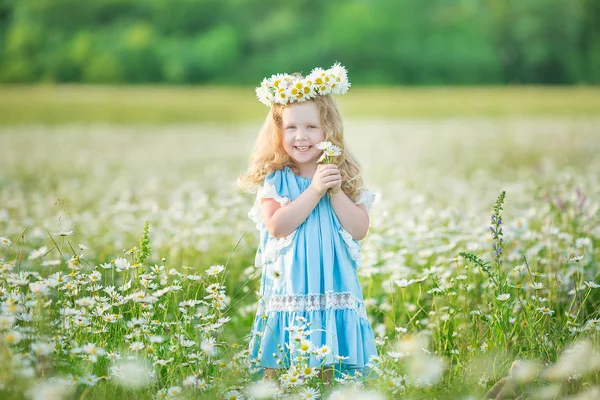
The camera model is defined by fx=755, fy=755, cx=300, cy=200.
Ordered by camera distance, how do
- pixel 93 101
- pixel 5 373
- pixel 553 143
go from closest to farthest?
pixel 5 373 → pixel 553 143 → pixel 93 101

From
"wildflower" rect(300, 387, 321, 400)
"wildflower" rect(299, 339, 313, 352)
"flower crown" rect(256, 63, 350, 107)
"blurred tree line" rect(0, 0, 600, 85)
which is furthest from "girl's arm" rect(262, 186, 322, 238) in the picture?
"blurred tree line" rect(0, 0, 600, 85)

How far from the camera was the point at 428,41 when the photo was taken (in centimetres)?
3131

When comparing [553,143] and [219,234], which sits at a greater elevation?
[553,143]

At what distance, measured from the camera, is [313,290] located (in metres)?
3.69

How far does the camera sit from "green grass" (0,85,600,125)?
22.4m

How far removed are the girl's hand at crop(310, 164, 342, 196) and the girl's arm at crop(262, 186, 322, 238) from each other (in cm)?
3

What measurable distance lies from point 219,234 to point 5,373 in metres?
3.56

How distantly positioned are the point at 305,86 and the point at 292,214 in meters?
0.65

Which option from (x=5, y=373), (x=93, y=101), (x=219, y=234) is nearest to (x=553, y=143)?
(x=219, y=234)

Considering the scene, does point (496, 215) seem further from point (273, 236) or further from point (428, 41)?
point (428, 41)

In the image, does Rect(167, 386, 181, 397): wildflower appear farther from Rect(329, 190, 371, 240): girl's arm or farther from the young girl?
Rect(329, 190, 371, 240): girl's arm

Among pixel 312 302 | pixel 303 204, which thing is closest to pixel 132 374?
pixel 312 302

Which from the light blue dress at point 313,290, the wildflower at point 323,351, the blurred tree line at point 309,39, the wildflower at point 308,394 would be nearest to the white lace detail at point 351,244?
the light blue dress at point 313,290

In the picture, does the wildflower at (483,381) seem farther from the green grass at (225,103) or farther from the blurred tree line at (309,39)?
the blurred tree line at (309,39)
